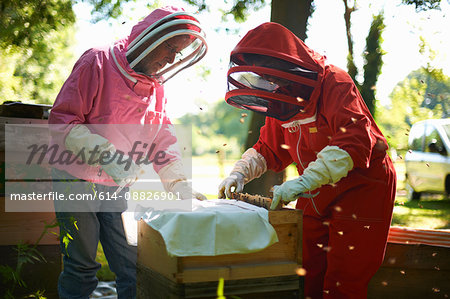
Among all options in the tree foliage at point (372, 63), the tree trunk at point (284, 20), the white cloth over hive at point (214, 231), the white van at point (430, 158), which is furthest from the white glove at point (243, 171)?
the white van at point (430, 158)

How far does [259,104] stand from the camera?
8.46 ft


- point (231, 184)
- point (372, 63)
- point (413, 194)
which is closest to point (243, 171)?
point (231, 184)

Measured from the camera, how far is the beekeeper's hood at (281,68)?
223cm

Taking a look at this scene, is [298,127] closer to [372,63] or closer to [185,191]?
[185,191]

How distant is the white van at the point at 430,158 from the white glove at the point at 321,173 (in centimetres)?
605

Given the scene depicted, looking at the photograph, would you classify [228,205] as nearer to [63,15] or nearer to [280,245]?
[280,245]

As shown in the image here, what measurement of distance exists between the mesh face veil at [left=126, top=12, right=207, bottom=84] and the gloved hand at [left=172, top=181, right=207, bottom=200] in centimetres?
68

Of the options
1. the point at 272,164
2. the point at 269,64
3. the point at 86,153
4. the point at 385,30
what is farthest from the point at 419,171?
the point at 86,153

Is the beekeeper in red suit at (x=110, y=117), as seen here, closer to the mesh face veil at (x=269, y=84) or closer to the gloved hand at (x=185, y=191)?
A: the gloved hand at (x=185, y=191)

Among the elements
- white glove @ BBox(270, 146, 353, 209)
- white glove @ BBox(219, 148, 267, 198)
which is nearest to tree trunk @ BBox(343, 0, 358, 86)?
white glove @ BBox(219, 148, 267, 198)

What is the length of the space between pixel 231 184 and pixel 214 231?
0.79 metres

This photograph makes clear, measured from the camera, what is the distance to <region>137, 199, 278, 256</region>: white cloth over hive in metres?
1.85

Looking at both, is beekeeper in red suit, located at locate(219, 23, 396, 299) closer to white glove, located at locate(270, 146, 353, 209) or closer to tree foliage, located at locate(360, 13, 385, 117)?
white glove, located at locate(270, 146, 353, 209)

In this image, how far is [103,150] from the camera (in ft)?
7.63
